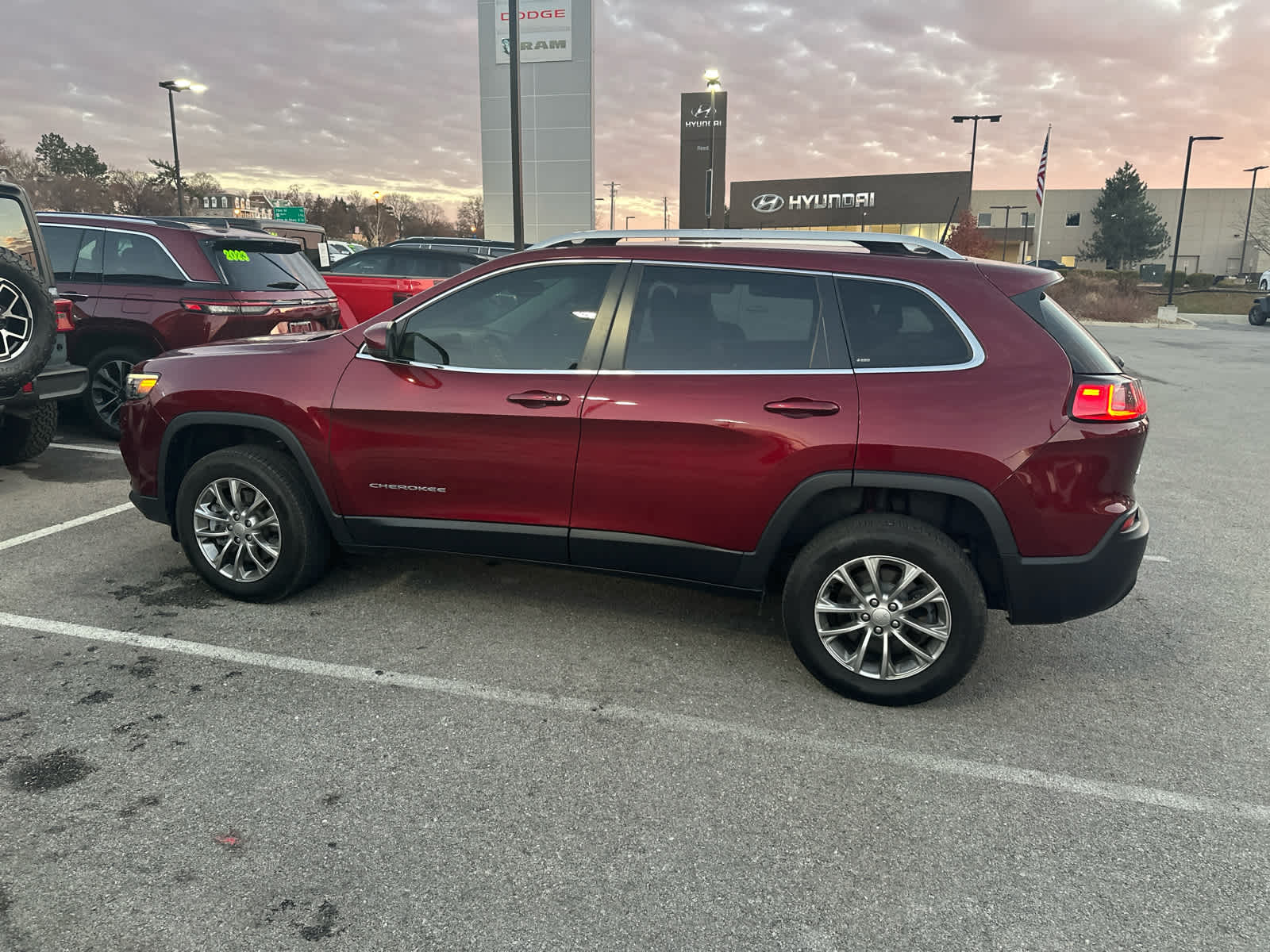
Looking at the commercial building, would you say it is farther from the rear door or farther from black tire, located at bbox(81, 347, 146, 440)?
the rear door

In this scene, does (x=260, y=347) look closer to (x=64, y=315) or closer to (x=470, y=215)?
(x=64, y=315)

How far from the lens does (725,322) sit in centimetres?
369

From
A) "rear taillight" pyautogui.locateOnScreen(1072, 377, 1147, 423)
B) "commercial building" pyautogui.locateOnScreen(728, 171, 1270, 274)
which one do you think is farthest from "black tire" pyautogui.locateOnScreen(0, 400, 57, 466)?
"commercial building" pyautogui.locateOnScreen(728, 171, 1270, 274)

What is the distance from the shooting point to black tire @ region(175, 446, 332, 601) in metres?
4.20

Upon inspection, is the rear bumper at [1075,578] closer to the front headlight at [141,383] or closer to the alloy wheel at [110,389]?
the front headlight at [141,383]

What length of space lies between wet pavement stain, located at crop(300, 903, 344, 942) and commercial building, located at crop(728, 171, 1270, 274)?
44179 mm

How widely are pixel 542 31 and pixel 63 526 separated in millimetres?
35151

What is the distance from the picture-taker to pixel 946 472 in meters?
3.35

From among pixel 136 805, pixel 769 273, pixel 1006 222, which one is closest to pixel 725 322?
pixel 769 273

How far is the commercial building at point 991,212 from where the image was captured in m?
58.5

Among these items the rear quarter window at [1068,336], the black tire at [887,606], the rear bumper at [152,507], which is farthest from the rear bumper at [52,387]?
the rear quarter window at [1068,336]

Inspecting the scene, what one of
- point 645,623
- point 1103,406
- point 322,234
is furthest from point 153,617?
point 322,234

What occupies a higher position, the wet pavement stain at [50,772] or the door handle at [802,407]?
the door handle at [802,407]

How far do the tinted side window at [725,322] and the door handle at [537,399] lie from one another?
1.02 feet
